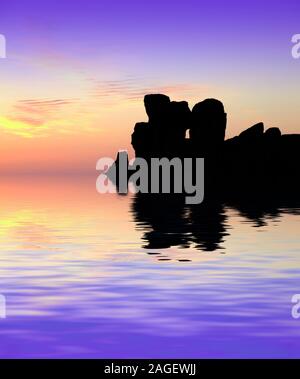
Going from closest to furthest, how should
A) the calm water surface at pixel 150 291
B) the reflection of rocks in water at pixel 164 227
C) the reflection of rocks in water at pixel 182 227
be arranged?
1. the calm water surface at pixel 150 291
2. the reflection of rocks in water at pixel 182 227
3. the reflection of rocks in water at pixel 164 227

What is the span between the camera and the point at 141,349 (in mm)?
17531

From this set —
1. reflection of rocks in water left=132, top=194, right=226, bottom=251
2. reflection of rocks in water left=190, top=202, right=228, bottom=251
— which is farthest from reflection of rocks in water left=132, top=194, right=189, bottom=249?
reflection of rocks in water left=190, top=202, right=228, bottom=251

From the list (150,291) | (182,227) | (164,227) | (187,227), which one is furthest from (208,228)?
(150,291)

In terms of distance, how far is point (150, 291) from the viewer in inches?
993

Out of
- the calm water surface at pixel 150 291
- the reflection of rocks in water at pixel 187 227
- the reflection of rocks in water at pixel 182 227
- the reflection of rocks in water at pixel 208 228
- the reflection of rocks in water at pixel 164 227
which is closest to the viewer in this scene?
the calm water surface at pixel 150 291

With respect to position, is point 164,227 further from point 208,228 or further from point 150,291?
point 150,291

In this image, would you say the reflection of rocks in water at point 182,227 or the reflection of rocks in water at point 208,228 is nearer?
the reflection of rocks in water at point 208,228

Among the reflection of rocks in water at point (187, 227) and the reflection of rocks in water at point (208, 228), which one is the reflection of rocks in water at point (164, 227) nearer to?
the reflection of rocks in water at point (187, 227)

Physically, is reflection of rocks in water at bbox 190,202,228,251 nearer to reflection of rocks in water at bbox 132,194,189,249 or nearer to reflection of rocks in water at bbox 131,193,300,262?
reflection of rocks in water at bbox 131,193,300,262

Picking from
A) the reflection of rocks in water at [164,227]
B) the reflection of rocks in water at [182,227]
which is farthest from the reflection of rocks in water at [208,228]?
the reflection of rocks in water at [164,227]

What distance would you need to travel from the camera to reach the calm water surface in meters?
18.0

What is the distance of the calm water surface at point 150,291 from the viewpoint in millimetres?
18047

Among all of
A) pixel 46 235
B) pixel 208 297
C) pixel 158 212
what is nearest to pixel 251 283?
pixel 208 297

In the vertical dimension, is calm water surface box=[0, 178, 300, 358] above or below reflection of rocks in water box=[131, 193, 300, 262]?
above
